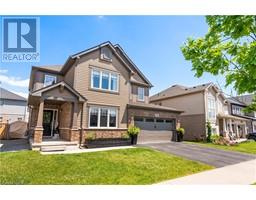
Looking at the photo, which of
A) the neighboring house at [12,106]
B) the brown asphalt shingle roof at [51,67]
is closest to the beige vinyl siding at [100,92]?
the brown asphalt shingle roof at [51,67]

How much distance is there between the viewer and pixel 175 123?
17.0 meters

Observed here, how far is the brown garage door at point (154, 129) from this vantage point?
14703 mm

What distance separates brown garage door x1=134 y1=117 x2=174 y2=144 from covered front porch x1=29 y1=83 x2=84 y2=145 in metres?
4.76

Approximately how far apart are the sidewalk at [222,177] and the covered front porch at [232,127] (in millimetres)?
15507

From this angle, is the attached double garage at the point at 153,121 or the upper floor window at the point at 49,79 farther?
the upper floor window at the point at 49,79

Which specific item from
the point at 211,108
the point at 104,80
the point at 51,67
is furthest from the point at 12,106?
the point at 211,108

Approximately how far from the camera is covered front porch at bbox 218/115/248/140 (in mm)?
22891

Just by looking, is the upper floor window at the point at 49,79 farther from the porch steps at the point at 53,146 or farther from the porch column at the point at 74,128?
the porch steps at the point at 53,146

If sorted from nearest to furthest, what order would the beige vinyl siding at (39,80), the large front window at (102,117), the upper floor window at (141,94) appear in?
the large front window at (102,117) → the beige vinyl siding at (39,80) → the upper floor window at (141,94)

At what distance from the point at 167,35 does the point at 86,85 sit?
578 cm

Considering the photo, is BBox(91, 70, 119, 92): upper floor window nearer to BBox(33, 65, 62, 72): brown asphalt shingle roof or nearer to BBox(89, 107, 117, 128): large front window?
BBox(89, 107, 117, 128): large front window

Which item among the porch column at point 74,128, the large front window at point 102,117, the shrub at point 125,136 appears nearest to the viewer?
the porch column at point 74,128
